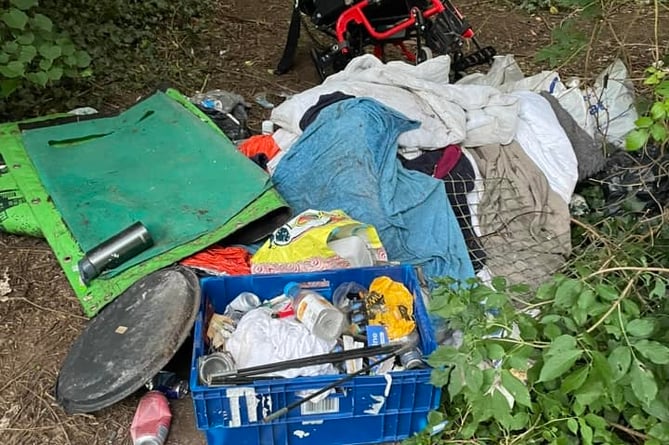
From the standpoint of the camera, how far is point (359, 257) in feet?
7.09

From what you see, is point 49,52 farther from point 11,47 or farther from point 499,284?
point 499,284

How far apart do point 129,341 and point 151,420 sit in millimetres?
237

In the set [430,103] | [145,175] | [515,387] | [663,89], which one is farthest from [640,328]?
[145,175]

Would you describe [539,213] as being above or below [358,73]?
below

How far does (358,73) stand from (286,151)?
0.54 metres

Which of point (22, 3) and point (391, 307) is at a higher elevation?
point (22, 3)

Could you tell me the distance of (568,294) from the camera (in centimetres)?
146

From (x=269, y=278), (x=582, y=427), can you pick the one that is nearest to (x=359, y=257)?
(x=269, y=278)

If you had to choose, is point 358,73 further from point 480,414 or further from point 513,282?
point 480,414

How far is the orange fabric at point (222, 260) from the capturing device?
2.26 meters

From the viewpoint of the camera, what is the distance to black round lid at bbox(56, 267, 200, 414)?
1.87m

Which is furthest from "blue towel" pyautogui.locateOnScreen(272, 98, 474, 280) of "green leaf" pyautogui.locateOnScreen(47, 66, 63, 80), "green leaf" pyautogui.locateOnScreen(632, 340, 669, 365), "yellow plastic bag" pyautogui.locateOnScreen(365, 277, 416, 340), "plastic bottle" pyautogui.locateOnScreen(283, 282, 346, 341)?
"green leaf" pyautogui.locateOnScreen(47, 66, 63, 80)

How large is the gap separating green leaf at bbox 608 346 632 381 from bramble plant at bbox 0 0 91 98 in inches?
97.6

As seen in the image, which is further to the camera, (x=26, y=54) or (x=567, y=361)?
(x=26, y=54)
